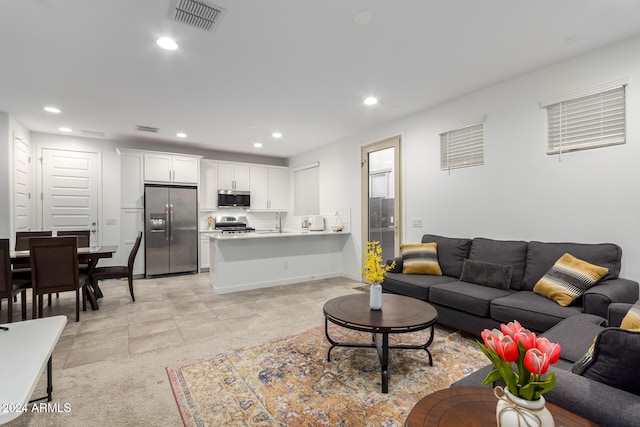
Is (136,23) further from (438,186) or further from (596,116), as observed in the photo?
(596,116)

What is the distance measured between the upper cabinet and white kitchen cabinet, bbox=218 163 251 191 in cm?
67

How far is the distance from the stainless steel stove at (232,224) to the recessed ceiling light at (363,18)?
210 inches

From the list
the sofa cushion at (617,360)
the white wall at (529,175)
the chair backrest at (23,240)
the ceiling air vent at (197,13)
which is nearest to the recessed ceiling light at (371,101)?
the white wall at (529,175)

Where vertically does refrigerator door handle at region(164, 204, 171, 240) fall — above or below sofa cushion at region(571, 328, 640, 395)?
above

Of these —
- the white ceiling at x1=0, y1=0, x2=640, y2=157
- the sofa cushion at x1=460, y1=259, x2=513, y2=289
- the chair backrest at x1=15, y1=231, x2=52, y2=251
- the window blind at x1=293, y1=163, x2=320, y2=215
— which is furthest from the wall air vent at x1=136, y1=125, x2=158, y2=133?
the sofa cushion at x1=460, y1=259, x2=513, y2=289

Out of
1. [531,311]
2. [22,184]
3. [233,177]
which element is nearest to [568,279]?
[531,311]

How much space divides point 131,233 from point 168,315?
296 cm

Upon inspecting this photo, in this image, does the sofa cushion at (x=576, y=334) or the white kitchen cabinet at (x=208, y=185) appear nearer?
the sofa cushion at (x=576, y=334)

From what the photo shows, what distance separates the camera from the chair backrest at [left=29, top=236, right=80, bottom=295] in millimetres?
3328

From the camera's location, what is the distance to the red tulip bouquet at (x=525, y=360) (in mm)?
855

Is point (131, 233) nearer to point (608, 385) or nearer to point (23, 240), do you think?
point (23, 240)

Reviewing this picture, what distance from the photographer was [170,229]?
20.0 feet

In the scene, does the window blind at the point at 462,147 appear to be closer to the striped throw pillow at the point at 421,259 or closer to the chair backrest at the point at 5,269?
the striped throw pillow at the point at 421,259

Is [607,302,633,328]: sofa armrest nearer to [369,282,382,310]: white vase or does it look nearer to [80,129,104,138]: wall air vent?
[369,282,382,310]: white vase
